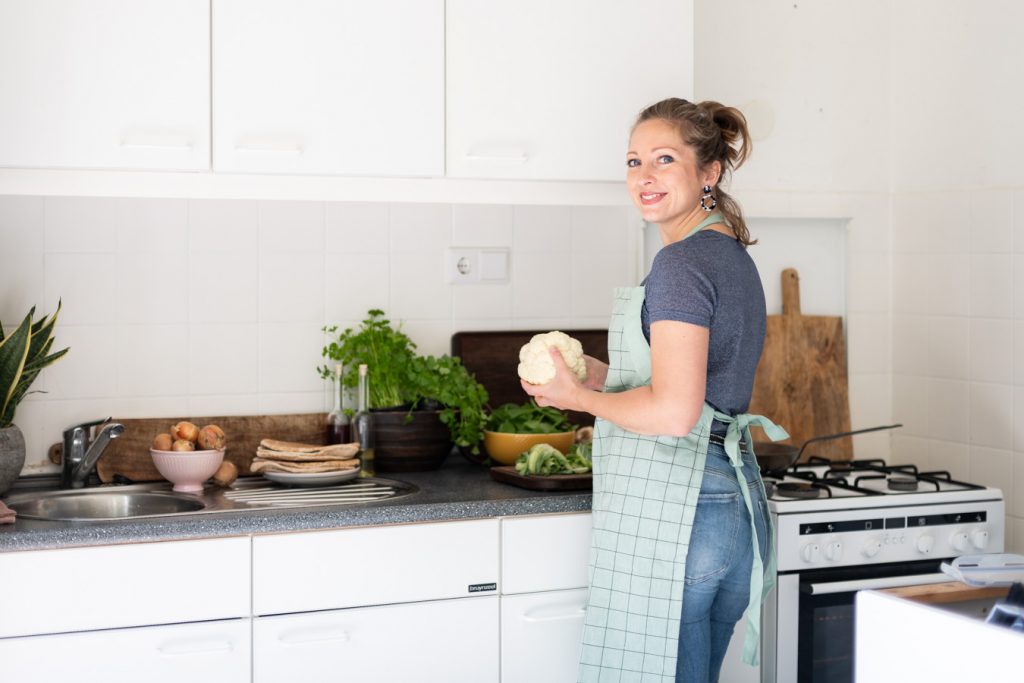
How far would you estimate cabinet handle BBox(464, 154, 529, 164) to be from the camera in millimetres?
2459

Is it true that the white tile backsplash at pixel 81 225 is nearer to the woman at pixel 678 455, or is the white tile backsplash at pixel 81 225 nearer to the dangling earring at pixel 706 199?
the woman at pixel 678 455

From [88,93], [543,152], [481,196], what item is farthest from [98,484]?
[543,152]

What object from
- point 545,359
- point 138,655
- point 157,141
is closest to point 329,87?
point 157,141

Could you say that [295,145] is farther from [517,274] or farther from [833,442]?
[833,442]

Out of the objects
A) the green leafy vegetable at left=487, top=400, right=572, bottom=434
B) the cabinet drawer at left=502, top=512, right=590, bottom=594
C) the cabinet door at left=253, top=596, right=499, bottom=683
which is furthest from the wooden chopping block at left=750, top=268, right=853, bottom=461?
the cabinet door at left=253, top=596, right=499, bottom=683

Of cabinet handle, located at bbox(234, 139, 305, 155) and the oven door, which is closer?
cabinet handle, located at bbox(234, 139, 305, 155)

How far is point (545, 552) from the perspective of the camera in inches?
90.8

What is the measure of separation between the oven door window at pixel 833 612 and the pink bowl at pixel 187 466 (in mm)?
1326

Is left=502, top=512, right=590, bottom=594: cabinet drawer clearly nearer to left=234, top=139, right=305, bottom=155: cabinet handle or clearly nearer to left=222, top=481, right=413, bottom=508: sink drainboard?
left=222, top=481, right=413, bottom=508: sink drainboard

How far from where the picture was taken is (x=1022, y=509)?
9.18ft

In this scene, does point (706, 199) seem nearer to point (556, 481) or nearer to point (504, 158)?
point (504, 158)

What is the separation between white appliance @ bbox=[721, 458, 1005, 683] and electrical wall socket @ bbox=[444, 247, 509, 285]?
0.86 m

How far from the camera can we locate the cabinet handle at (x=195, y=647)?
2.08 meters

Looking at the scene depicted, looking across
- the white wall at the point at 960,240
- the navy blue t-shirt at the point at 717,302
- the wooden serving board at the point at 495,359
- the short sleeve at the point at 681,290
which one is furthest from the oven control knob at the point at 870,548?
the short sleeve at the point at 681,290
